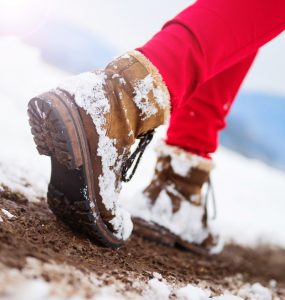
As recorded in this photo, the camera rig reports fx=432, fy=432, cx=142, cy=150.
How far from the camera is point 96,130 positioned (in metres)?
0.85

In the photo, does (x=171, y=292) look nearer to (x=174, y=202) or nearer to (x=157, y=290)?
(x=157, y=290)

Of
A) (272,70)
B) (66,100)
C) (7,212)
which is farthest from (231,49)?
(272,70)

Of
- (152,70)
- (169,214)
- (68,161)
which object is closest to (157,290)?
(68,161)

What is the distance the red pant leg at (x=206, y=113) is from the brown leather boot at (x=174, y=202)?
0.04 meters

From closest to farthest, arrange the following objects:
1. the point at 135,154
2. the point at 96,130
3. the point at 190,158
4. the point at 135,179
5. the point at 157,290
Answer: the point at 157,290
the point at 96,130
the point at 135,154
the point at 190,158
the point at 135,179

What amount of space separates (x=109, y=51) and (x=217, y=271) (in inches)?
192

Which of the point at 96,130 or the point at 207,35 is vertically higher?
the point at 207,35

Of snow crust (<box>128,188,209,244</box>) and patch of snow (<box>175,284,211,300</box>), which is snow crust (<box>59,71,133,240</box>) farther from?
snow crust (<box>128,188,209,244</box>)

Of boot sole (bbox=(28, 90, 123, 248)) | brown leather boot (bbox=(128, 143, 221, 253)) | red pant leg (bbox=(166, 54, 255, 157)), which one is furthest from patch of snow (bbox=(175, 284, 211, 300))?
red pant leg (bbox=(166, 54, 255, 157))

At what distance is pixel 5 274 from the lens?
20.0 inches

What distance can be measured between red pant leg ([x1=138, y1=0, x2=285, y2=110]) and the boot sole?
231 millimetres

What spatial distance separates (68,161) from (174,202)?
62 centimetres

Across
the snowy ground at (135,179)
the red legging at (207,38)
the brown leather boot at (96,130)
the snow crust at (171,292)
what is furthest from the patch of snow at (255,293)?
the red legging at (207,38)

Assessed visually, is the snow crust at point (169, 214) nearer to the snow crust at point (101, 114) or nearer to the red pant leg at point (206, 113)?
the red pant leg at point (206, 113)
